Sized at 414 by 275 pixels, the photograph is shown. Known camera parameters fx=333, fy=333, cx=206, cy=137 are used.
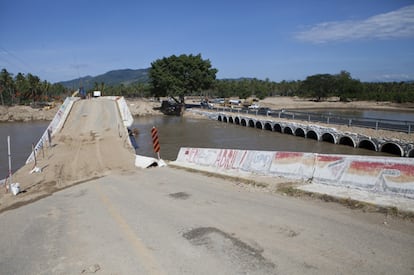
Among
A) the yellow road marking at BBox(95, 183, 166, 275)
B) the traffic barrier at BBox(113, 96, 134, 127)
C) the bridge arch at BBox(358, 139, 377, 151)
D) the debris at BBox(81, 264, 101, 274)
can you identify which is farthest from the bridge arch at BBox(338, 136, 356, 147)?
the debris at BBox(81, 264, 101, 274)

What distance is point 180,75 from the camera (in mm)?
72438

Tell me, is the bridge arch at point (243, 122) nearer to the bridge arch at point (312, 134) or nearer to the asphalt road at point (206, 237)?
the bridge arch at point (312, 134)

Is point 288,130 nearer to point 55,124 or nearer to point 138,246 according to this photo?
point 55,124

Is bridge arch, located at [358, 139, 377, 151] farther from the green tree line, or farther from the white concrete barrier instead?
the green tree line

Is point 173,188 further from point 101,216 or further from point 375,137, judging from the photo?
point 375,137

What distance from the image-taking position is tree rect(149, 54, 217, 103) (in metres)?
71.1

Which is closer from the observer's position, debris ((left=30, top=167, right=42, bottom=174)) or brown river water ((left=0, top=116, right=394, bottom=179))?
debris ((left=30, top=167, right=42, bottom=174))

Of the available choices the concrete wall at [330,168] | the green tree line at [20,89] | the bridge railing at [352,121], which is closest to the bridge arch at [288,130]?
the bridge railing at [352,121]

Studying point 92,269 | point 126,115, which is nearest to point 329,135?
point 126,115

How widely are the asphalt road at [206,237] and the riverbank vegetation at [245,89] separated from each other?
205 ft

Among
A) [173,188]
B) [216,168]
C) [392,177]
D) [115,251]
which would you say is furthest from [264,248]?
[216,168]

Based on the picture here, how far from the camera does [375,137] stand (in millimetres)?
28969

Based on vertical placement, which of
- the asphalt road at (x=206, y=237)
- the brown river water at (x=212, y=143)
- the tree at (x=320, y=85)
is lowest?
the brown river water at (x=212, y=143)

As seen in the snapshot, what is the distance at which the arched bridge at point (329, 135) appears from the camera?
26.8m
